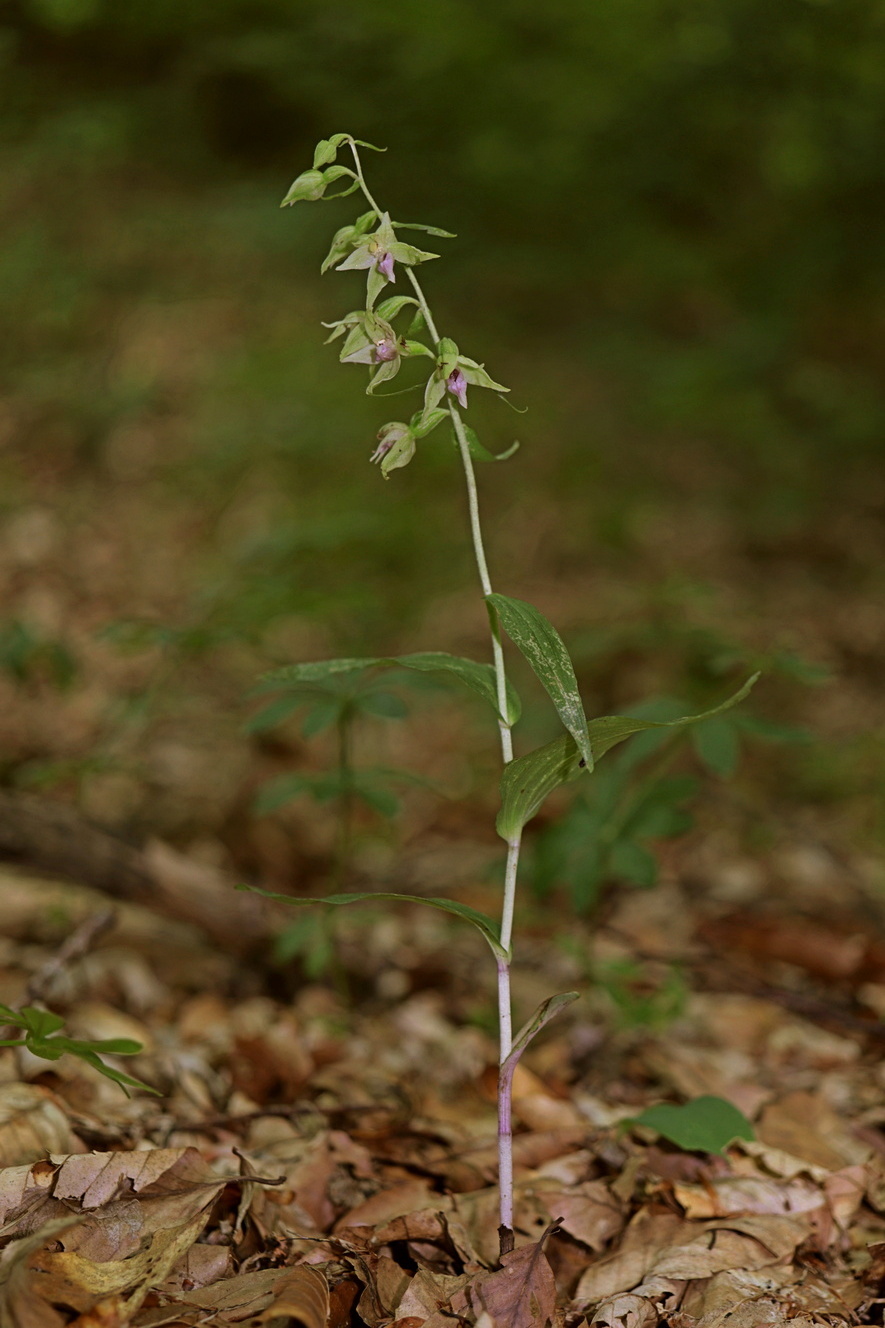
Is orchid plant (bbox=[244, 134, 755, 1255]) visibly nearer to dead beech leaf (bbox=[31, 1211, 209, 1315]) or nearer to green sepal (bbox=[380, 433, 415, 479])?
green sepal (bbox=[380, 433, 415, 479])

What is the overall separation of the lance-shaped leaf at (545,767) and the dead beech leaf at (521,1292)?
19.7 inches

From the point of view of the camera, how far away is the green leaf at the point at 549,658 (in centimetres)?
111

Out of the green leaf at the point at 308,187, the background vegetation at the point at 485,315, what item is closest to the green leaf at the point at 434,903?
the green leaf at the point at 308,187

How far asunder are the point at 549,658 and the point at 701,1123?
31.0 inches

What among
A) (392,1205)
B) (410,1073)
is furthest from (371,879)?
(392,1205)

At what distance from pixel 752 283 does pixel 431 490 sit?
214cm

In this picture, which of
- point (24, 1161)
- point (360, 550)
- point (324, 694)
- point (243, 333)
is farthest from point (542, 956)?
point (243, 333)

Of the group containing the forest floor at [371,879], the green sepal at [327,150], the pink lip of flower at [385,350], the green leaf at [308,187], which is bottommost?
the forest floor at [371,879]

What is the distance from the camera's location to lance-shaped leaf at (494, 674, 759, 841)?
1152 mm

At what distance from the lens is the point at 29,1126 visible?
134cm

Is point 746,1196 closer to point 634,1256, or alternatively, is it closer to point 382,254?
point 634,1256

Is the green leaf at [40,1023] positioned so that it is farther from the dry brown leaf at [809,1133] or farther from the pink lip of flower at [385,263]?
the dry brown leaf at [809,1133]

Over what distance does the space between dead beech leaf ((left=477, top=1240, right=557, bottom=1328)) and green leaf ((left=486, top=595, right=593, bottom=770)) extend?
0.61 m

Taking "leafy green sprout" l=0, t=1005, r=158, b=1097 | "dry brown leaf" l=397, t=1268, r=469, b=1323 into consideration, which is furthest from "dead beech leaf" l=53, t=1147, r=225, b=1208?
"dry brown leaf" l=397, t=1268, r=469, b=1323
